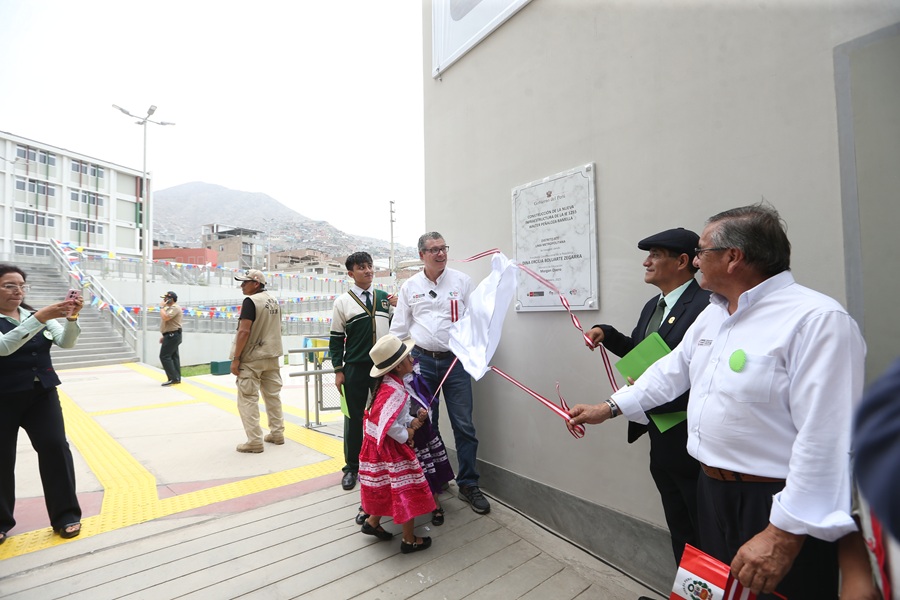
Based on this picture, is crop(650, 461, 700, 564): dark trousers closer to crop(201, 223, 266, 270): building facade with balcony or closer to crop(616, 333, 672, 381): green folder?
crop(616, 333, 672, 381): green folder

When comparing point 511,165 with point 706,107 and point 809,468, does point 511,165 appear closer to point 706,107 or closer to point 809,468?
point 706,107

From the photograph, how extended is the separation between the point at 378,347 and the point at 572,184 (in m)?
1.61

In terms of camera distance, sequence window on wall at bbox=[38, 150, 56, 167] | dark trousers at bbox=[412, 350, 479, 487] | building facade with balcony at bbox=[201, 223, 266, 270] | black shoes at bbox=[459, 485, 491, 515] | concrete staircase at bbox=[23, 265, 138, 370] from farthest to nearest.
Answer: building facade with balcony at bbox=[201, 223, 266, 270] < window on wall at bbox=[38, 150, 56, 167] < concrete staircase at bbox=[23, 265, 138, 370] < dark trousers at bbox=[412, 350, 479, 487] < black shoes at bbox=[459, 485, 491, 515]

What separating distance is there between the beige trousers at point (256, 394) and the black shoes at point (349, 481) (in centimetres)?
150

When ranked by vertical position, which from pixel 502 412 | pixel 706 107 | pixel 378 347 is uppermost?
pixel 706 107

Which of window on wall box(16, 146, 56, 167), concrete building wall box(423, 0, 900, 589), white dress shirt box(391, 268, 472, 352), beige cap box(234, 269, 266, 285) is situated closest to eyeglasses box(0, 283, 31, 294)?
beige cap box(234, 269, 266, 285)

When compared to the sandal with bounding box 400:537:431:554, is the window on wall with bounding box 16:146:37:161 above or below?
above

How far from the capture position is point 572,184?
2.81m

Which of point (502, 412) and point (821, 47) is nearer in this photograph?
point (821, 47)

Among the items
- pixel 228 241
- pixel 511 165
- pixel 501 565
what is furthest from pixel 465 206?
pixel 228 241

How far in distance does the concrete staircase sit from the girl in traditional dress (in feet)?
45.1

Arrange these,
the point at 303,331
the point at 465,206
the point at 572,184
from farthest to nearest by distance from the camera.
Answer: the point at 303,331 → the point at 465,206 → the point at 572,184

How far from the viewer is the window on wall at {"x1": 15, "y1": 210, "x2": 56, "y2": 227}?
38.0 metres

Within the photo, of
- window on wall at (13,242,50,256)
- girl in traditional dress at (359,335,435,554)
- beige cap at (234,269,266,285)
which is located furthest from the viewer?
window on wall at (13,242,50,256)
